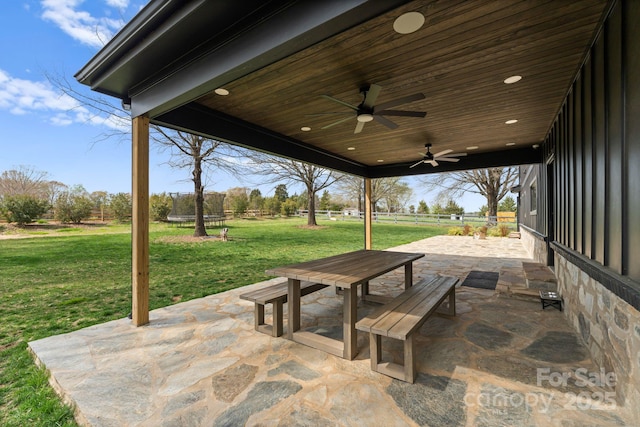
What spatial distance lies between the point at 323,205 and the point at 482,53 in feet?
85.7

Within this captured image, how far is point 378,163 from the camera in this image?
7.55 meters

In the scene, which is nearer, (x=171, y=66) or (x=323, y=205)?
(x=171, y=66)

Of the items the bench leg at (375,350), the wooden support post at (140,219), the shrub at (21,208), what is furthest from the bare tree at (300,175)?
the bench leg at (375,350)

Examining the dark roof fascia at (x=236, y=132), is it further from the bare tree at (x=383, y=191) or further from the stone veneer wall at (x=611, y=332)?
the bare tree at (x=383, y=191)

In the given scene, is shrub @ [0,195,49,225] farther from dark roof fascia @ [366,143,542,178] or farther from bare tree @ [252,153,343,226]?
dark roof fascia @ [366,143,542,178]

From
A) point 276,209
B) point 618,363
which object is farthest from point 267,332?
point 276,209

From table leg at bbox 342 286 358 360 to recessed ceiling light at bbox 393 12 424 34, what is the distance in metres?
2.04

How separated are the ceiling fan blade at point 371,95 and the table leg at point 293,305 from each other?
2084 mm

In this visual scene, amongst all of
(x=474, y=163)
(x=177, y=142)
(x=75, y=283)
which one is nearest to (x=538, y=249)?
(x=474, y=163)

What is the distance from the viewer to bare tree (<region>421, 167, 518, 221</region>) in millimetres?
17297

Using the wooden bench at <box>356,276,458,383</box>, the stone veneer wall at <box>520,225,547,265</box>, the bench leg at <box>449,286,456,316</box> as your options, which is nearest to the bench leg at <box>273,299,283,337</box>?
the wooden bench at <box>356,276,458,383</box>

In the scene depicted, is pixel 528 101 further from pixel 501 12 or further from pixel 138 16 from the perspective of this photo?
pixel 138 16

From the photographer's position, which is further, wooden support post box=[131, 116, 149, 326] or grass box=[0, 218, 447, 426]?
wooden support post box=[131, 116, 149, 326]

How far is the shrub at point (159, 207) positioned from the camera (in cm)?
1523
